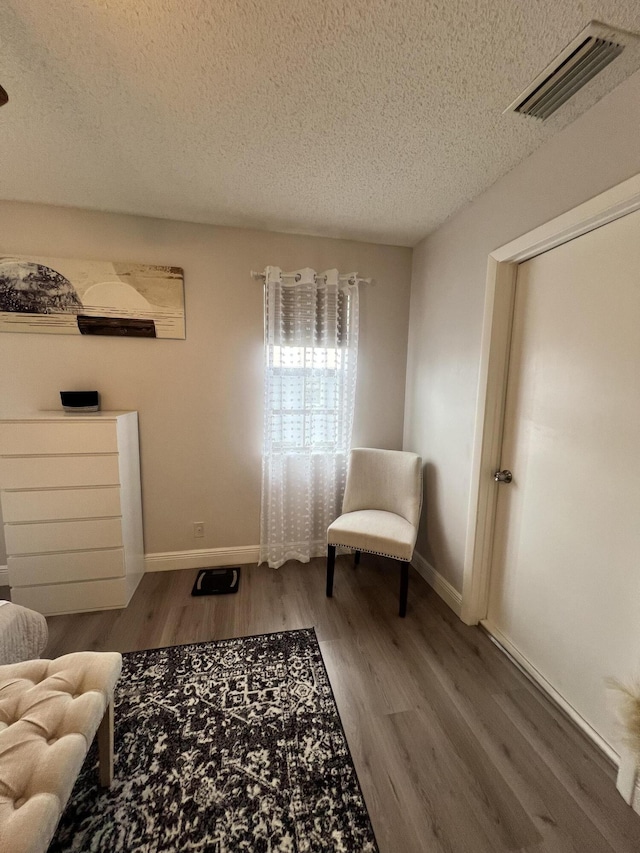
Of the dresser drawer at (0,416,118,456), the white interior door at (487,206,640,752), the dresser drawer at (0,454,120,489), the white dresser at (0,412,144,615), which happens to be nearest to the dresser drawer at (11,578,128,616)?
the white dresser at (0,412,144,615)

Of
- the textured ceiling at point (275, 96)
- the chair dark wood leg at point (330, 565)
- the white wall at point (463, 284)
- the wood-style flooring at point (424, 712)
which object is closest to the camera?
the textured ceiling at point (275, 96)

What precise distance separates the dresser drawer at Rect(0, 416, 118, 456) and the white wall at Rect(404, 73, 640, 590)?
6.58 ft

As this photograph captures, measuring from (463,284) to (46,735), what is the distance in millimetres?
2561

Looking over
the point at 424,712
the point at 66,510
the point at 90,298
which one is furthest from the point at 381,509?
the point at 90,298

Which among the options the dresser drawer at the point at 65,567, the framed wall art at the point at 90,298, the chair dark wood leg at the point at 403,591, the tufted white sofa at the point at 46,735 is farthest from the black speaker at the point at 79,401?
the chair dark wood leg at the point at 403,591

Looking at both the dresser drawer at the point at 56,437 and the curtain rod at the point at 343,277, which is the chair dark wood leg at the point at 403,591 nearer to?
the dresser drawer at the point at 56,437

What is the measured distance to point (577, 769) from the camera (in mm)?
1256

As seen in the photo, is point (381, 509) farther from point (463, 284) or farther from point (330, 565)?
point (463, 284)

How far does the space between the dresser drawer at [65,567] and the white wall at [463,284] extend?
2039 mm

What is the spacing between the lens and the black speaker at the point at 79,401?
2090 mm

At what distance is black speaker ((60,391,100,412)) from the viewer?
6.86 ft

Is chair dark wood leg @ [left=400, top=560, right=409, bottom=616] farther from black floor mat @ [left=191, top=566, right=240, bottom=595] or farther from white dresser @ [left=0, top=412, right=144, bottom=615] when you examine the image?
white dresser @ [left=0, top=412, right=144, bottom=615]

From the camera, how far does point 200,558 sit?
254 cm

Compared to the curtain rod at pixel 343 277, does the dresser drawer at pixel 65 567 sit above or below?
below
